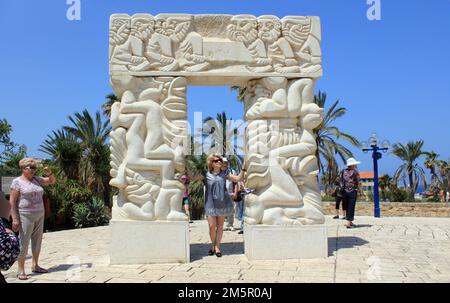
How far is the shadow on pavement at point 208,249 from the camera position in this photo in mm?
6691

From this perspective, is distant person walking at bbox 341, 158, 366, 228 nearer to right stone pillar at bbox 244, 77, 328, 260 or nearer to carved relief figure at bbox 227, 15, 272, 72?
right stone pillar at bbox 244, 77, 328, 260

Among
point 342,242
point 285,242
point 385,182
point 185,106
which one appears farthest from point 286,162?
point 385,182

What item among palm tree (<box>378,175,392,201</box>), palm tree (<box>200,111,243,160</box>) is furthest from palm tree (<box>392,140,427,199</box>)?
palm tree (<box>200,111,243,160</box>)

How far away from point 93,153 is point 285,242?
1551cm

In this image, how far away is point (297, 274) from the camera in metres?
5.42

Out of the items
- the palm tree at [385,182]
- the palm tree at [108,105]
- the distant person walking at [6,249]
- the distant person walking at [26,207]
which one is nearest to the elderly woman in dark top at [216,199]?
the distant person walking at [26,207]

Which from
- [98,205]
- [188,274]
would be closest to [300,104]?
[188,274]

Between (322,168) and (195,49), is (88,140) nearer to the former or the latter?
(322,168)

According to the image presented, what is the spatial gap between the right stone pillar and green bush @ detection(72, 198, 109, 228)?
984 centimetres

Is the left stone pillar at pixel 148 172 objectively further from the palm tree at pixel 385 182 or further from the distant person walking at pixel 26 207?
the palm tree at pixel 385 182

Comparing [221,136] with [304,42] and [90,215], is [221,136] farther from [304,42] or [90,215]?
[304,42]

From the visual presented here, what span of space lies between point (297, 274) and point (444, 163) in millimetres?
31851

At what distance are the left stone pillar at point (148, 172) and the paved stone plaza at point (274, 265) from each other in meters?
0.30

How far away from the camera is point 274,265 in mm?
5949
